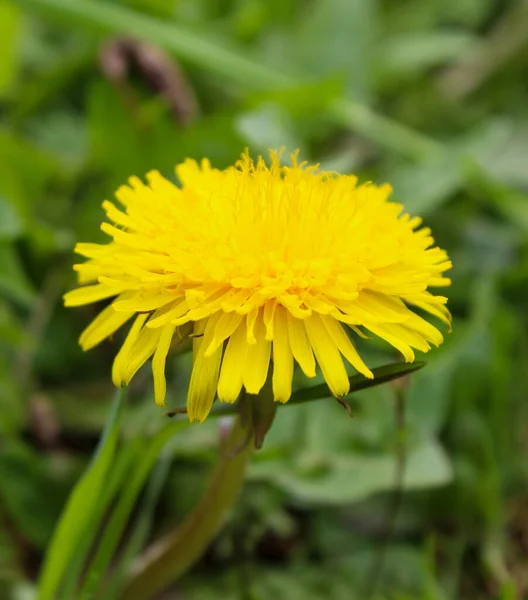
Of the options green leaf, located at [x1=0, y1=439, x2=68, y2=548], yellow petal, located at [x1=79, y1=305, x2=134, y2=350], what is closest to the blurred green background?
green leaf, located at [x1=0, y1=439, x2=68, y2=548]

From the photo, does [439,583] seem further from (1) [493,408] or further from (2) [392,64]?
(2) [392,64]

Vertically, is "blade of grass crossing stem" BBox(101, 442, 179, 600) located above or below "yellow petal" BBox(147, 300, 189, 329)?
below

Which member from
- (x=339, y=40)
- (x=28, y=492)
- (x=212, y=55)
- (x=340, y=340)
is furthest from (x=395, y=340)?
(x=339, y=40)

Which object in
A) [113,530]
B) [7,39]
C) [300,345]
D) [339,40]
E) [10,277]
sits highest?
[339,40]

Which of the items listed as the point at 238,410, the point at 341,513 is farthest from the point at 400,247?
the point at 341,513

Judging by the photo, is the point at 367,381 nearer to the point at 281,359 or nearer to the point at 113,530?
the point at 281,359

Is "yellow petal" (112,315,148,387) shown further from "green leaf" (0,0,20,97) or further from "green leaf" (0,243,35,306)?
"green leaf" (0,0,20,97)
